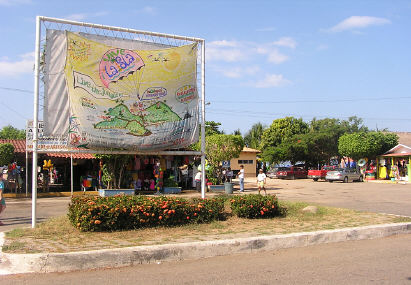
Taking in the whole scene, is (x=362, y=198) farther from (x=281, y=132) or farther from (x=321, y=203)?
(x=281, y=132)

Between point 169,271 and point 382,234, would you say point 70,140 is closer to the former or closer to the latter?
point 169,271

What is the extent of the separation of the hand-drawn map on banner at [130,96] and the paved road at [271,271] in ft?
14.2

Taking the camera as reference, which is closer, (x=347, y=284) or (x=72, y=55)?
(x=347, y=284)

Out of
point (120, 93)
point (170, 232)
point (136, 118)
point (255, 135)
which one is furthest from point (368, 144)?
point (170, 232)

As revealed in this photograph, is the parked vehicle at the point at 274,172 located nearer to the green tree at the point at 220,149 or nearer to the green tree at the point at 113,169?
the green tree at the point at 220,149

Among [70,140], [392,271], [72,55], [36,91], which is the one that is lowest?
Result: [392,271]

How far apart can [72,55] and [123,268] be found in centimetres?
552

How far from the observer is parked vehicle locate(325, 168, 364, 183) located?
3734 centimetres

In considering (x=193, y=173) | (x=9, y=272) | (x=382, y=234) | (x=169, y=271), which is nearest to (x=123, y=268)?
(x=169, y=271)

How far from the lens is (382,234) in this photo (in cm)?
910

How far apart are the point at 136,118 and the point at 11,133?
57.2 meters

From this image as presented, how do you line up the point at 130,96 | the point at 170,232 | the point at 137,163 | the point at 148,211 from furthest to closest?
the point at 137,163
the point at 130,96
the point at 148,211
the point at 170,232

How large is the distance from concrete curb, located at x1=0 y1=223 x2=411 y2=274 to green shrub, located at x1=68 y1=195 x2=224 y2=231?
153 centimetres

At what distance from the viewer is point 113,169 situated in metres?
21.8
